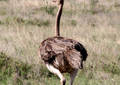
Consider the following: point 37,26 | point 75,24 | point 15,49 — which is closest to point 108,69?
point 15,49

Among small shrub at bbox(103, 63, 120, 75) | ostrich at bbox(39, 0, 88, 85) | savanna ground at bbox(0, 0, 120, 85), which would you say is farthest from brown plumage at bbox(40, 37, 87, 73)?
small shrub at bbox(103, 63, 120, 75)

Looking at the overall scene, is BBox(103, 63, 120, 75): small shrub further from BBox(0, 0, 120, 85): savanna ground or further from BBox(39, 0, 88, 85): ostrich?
BBox(39, 0, 88, 85): ostrich

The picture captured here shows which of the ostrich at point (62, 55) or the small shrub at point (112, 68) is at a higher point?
the ostrich at point (62, 55)

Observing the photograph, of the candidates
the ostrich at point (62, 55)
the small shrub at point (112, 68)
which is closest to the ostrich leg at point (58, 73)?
the ostrich at point (62, 55)

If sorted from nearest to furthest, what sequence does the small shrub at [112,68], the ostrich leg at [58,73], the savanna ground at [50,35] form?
the ostrich leg at [58,73] → the savanna ground at [50,35] → the small shrub at [112,68]

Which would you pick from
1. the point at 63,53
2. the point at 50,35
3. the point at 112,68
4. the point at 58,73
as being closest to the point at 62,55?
the point at 63,53

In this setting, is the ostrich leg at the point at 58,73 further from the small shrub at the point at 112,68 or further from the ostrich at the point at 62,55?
the small shrub at the point at 112,68

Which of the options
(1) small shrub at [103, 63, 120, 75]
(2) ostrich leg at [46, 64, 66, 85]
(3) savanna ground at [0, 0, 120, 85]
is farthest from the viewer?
(1) small shrub at [103, 63, 120, 75]

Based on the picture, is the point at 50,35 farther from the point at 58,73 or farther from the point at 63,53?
the point at 63,53

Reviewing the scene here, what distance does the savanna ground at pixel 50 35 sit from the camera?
7855mm

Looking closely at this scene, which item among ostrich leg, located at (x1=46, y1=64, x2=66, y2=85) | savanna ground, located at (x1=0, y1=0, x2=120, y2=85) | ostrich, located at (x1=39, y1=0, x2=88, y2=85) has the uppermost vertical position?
ostrich, located at (x1=39, y1=0, x2=88, y2=85)

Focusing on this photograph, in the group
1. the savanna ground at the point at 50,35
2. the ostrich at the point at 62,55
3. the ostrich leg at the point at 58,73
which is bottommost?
the savanna ground at the point at 50,35

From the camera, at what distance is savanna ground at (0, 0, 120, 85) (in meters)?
7.86

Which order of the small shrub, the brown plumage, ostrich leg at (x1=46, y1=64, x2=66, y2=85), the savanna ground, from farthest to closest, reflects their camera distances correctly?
the small shrub, the savanna ground, ostrich leg at (x1=46, y1=64, x2=66, y2=85), the brown plumage
